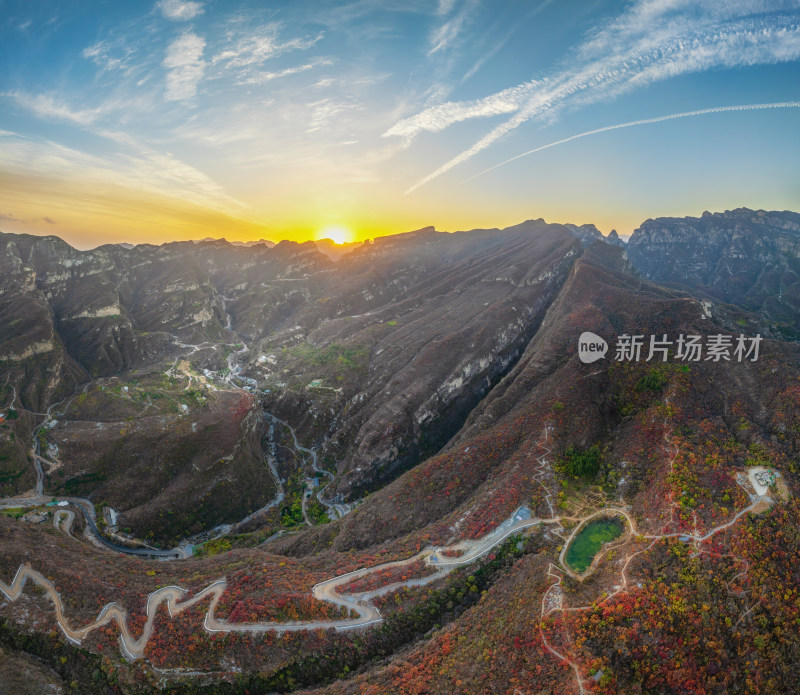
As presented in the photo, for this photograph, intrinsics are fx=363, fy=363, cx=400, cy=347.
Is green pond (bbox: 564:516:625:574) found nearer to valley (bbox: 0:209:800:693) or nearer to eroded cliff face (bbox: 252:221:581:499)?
valley (bbox: 0:209:800:693)

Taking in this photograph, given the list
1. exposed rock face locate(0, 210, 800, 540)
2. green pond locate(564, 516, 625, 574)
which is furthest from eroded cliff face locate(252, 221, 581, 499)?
green pond locate(564, 516, 625, 574)

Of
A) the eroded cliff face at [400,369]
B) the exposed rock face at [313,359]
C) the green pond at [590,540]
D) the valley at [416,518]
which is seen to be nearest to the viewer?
the valley at [416,518]

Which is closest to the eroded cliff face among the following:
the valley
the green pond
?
the valley

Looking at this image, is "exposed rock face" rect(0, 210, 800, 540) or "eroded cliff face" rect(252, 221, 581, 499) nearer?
"exposed rock face" rect(0, 210, 800, 540)

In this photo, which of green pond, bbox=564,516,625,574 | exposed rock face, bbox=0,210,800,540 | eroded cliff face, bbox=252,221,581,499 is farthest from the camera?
eroded cliff face, bbox=252,221,581,499

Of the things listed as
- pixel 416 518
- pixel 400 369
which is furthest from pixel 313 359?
pixel 416 518

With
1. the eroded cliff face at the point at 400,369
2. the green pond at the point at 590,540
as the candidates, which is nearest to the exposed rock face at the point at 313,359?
the eroded cliff face at the point at 400,369

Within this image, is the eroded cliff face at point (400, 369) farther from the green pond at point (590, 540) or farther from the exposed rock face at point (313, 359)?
the green pond at point (590, 540)

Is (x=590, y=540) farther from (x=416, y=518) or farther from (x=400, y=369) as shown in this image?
(x=400, y=369)

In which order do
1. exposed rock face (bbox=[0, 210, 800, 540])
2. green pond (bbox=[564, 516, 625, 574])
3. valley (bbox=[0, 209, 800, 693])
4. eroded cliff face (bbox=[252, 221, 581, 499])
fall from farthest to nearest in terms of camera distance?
eroded cliff face (bbox=[252, 221, 581, 499]) < exposed rock face (bbox=[0, 210, 800, 540]) < green pond (bbox=[564, 516, 625, 574]) < valley (bbox=[0, 209, 800, 693])
